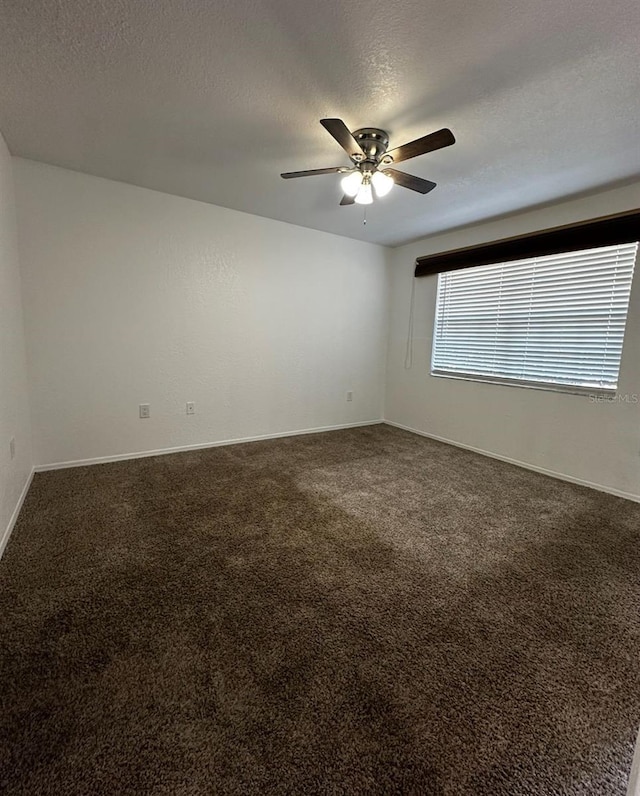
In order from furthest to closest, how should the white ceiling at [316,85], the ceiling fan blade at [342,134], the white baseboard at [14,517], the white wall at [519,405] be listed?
the white wall at [519,405]
the white baseboard at [14,517]
the ceiling fan blade at [342,134]
the white ceiling at [316,85]

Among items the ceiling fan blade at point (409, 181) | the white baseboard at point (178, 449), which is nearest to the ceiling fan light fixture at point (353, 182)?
the ceiling fan blade at point (409, 181)

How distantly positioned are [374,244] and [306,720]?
4558 millimetres

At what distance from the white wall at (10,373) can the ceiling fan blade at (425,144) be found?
7.82 ft

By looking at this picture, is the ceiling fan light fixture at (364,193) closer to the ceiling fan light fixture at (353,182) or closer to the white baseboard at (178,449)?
the ceiling fan light fixture at (353,182)

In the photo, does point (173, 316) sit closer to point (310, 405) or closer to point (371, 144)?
point (310, 405)

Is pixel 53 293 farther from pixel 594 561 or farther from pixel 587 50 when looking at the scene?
pixel 594 561

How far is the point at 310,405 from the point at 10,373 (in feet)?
9.18

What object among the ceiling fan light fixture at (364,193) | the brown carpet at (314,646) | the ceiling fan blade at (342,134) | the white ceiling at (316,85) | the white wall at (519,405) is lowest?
the brown carpet at (314,646)

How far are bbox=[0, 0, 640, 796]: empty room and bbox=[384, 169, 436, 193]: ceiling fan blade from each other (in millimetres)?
18

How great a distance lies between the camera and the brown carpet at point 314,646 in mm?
1010

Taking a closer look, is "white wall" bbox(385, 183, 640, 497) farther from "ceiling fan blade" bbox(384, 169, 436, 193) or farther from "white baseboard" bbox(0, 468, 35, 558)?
"white baseboard" bbox(0, 468, 35, 558)

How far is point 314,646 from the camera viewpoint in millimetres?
1397

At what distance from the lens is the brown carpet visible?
1.01 m

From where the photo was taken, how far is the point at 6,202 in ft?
7.74
